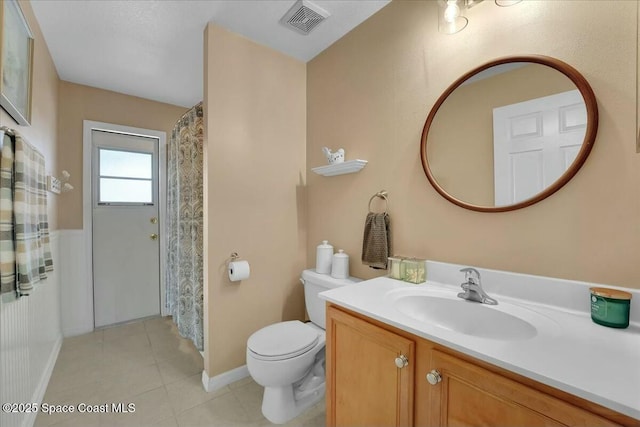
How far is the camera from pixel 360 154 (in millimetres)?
1765

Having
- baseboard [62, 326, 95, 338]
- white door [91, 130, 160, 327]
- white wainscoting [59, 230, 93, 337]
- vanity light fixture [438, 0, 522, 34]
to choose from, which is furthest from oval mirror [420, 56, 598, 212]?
baseboard [62, 326, 95, 338]

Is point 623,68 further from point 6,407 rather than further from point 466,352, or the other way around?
point 6,407

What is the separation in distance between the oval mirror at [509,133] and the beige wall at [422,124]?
47mm

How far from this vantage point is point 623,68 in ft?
2.94

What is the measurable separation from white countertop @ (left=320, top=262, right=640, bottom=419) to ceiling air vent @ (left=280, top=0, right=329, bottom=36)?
1.67 metres

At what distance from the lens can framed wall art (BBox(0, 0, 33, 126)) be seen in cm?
112

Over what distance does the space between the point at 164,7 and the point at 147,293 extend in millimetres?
2640

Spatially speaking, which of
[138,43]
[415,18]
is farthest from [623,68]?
[138,43]

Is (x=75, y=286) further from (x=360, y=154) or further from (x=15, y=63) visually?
(x=360, y=154)

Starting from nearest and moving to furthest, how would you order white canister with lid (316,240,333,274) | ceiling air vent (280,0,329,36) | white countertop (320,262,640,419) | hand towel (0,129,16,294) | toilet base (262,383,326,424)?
white countertop (320,262,640,419) → hand towel (0,129,16,294) → toilet base (262,383,326,424) → ceiling air vent (280,0,329,36) → white canister with lid (316,240,333,274)

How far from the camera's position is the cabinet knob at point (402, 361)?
87 cm

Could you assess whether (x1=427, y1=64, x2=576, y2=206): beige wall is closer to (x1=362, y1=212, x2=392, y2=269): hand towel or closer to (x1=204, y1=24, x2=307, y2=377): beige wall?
(x1=362, y1=212, x2=392, y2=269): hand towel

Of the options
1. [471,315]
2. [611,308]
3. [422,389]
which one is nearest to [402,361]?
[422,389]

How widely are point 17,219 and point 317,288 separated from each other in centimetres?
149
